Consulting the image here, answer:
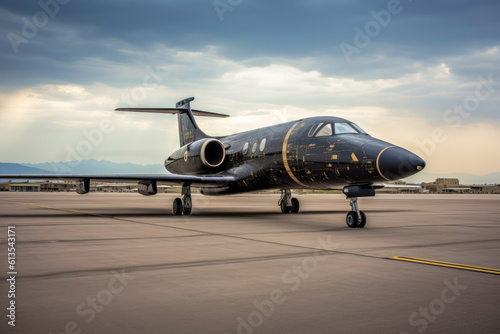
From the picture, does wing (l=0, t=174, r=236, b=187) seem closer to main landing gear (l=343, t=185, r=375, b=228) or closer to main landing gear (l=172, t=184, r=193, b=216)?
main landing gear (l=172, t=184, r=193, b=216)

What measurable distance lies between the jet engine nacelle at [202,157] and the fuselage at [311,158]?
0.41 metres

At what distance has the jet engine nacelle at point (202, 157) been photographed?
17.9 meters

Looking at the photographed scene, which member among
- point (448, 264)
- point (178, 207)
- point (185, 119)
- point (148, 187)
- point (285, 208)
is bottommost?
point (448, 264)

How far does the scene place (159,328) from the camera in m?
3.43

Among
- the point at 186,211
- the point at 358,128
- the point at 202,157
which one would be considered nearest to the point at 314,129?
the point at 358,128

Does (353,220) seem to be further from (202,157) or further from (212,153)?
(212,153)

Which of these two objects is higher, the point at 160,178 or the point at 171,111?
the point at 171,111

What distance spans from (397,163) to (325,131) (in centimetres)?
319

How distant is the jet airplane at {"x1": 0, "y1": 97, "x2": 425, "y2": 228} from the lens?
11.4 meters

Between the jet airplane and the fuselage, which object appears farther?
the jet airplane

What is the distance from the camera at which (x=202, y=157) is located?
58.2 ft

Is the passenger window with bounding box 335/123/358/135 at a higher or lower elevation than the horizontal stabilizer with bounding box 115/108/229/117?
lower

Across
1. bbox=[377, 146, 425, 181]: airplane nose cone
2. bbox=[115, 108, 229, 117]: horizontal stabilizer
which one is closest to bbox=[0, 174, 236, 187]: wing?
bbox=[115, 108, 229, 117]: horizontal stabilizer

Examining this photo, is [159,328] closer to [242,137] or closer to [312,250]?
[312,250]
